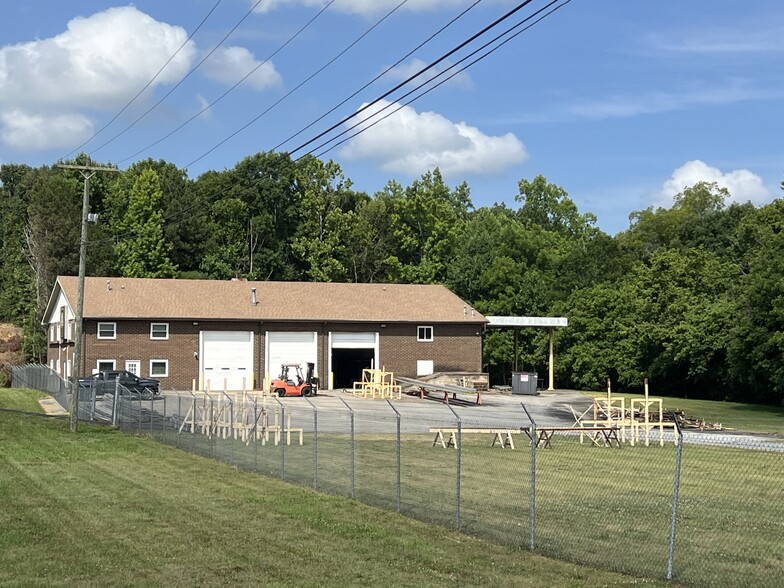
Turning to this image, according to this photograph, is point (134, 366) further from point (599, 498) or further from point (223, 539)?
point (223, 539)

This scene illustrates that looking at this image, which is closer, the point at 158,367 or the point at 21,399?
the point at 21,399

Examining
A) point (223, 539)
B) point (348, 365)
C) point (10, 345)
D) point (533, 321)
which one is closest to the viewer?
point (223, 539)

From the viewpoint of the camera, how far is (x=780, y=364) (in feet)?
160

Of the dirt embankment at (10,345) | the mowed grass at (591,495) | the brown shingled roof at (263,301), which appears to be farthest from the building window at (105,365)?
the mowed grass at (591,495)

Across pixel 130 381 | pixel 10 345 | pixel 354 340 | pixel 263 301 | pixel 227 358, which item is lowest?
pixel 130 381

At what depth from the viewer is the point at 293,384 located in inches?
2122

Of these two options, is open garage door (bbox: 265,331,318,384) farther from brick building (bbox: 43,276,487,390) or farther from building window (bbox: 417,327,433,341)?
building window (bbox: 417,327,433,341)

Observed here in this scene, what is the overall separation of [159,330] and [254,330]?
5670 millimetres

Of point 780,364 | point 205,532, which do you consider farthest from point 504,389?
point 205,532

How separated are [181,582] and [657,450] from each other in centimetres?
2126

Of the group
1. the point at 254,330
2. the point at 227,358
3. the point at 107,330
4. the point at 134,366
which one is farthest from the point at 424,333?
the point at 107,330

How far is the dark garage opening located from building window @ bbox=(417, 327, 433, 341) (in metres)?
3.55

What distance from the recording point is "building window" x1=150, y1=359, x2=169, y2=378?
57.2m

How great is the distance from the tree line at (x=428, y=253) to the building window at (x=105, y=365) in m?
21.7
